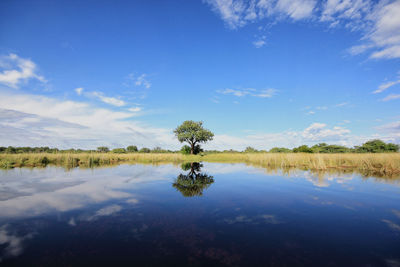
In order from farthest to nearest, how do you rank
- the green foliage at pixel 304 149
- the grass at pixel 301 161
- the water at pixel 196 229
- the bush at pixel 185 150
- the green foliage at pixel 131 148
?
1. the green foliage at pixel 131 148
2. the bush at pixel 185 150
3. the green foliage at pixel 304 149
4. the grass at pixel 301 161
5. the water at pixel 196 229

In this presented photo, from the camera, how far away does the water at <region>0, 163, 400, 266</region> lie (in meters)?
3.15

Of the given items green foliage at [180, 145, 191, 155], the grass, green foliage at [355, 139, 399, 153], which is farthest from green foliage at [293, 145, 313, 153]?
green foliage at [180, 145, 191, 155]

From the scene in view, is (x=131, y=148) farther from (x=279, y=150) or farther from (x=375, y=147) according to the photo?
(x=375, y=147)

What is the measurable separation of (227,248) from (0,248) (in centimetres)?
421

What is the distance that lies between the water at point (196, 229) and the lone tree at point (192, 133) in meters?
36.4

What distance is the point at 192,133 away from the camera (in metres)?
43.8

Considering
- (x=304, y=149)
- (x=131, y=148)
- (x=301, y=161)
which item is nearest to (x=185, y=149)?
(x=131, y=148)

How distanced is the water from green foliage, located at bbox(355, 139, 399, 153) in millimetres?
52298

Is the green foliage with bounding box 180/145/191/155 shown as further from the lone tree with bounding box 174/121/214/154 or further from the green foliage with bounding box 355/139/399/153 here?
the green foliage with bounding box 355/139/399/153

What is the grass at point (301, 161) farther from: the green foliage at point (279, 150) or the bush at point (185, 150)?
the green foliage at point (279, 150)

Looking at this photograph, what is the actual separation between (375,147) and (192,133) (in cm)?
4695

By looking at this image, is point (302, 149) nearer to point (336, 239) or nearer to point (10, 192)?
point (336, 239)

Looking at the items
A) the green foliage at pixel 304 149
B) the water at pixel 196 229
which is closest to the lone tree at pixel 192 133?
the green foliage at pixel 304 149

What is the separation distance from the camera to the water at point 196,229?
3148mm
